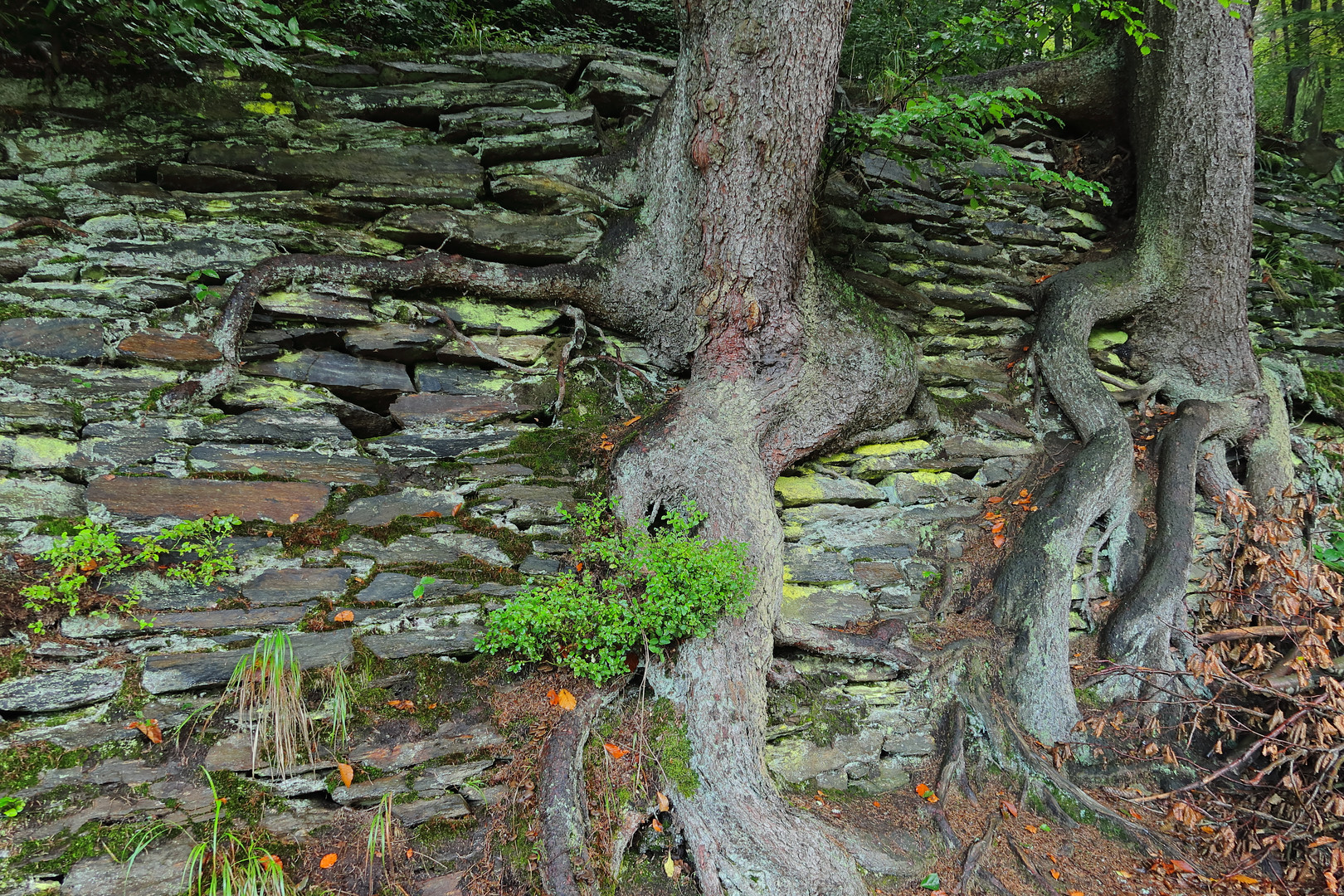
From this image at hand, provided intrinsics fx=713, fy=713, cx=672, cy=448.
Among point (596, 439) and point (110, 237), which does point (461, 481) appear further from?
point (110, 237)

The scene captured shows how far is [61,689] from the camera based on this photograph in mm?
2830

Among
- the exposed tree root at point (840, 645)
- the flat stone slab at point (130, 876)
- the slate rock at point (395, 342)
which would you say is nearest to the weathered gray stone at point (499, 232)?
the slate rock at point (395, 342)

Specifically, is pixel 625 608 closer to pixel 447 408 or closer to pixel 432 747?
pixel 432 747

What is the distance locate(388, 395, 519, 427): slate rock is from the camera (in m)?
4.07

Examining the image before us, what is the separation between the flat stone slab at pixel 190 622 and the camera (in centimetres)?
299

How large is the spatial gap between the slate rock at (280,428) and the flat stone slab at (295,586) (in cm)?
76

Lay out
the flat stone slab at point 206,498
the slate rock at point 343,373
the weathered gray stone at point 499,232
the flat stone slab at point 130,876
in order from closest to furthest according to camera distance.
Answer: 1. the flat stone slab at point 130,876
2. the flat stone slab at point 206,498
3. the slate rock at point 343,373
4. the weathered gray stone at point 499,232

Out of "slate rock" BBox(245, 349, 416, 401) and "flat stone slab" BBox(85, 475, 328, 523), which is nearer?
"flat stone slab" BBox(85, 475, 328, 523)

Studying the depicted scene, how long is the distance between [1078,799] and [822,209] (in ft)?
13.2

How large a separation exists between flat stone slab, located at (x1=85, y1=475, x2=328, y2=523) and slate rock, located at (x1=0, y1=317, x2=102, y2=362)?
2.45 feet

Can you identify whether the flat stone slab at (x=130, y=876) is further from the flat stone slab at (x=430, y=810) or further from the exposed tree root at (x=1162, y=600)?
the exposed tree root at (x=1162, y=600)

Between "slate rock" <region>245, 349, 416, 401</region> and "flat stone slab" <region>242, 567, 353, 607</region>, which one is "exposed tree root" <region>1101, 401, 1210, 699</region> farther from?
"slate rock" <region>245, 349, 416, 401</region>

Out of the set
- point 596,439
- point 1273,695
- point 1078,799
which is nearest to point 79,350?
point 596,439

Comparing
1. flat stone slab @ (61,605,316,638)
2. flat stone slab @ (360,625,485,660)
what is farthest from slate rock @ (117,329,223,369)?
flat stone slab @ (360,625,485,660)
